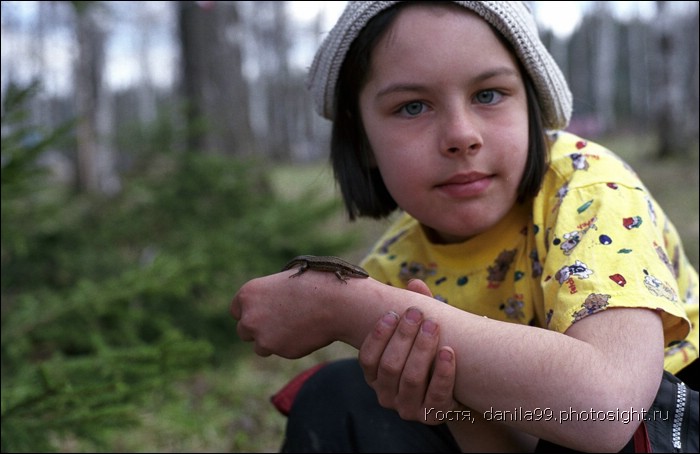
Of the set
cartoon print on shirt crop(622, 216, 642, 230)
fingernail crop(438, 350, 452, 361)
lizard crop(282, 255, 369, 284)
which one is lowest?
fingernail crop(438, 350, 452, 361)

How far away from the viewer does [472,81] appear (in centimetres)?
167

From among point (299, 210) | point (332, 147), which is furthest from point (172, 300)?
point (332, 147)

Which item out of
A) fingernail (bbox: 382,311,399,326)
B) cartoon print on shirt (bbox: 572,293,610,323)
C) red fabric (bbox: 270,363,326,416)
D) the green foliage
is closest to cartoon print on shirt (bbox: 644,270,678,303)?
cartoon print on shirt (bbox: 572,293,610,323)

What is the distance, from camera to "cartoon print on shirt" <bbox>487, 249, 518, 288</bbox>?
6.17 feet

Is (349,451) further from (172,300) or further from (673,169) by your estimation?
(673,169)

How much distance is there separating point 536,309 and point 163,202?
12.4 ft

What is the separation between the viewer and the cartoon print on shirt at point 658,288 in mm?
1425

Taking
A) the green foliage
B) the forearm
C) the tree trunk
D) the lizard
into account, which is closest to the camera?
the forearm

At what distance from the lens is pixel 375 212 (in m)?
2.21

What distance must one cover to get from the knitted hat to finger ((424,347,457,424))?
2.84 feet

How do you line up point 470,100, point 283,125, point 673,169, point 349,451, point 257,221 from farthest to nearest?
point 283,125
point 673,169
point 257,221
point 349,451
point 470,100

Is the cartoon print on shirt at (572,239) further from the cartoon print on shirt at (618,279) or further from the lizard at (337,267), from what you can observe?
the lizard at (337,267)

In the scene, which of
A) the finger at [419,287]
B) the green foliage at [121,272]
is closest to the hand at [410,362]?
the finger at [419,287]

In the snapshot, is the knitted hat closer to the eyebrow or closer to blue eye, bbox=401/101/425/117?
the eyebrow
